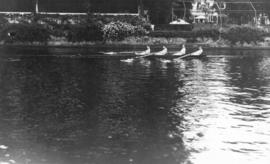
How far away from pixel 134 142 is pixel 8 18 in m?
65.3

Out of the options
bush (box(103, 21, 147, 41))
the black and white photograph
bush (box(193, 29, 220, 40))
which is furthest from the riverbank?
bush (box(103, 21, 147, 41))

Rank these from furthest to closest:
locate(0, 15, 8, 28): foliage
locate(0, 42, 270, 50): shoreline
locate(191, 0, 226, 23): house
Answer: locate(191, 0, 226, 23): house
locate(0, 15, 8, 28): foliage
locate(0, 42, 270, 50): shoreline

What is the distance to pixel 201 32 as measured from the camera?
263ft

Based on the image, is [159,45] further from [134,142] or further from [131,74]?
[134,142]

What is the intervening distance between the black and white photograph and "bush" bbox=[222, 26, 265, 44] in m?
0.16

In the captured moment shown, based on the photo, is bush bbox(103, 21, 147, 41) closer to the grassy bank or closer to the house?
the grassy bank

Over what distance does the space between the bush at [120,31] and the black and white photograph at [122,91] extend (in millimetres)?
155

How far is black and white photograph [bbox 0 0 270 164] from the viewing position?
63.2 ft

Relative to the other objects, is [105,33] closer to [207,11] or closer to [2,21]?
[2,21]

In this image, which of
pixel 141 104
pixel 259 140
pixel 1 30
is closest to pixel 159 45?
pixel 1 30

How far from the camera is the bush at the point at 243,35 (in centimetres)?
7912

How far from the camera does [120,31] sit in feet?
257

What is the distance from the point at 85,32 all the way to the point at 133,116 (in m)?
53.9

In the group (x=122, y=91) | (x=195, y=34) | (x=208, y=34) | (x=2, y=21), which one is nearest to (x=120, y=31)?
(x=195, y=34)
